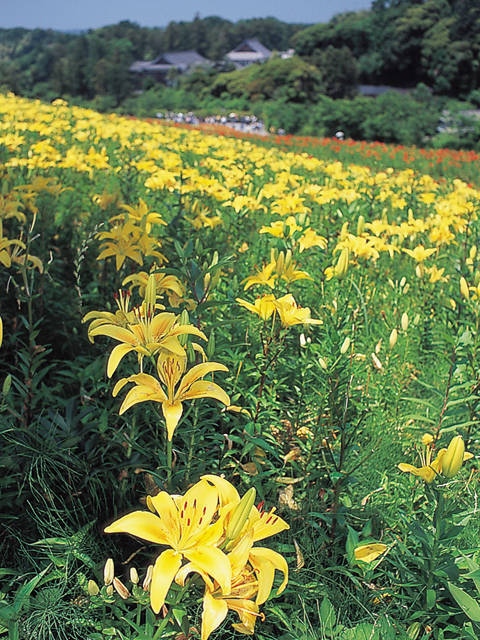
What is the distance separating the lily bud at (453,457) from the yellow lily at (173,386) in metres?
0.43

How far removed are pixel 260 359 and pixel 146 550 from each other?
0.67m

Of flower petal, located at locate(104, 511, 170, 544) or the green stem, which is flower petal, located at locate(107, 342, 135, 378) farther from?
flower petal, located at locate(104, 511, 170, 544)

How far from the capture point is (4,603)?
43.0 inches

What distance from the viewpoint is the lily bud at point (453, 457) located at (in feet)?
3.55

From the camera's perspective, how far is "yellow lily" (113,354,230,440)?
3.31 ft

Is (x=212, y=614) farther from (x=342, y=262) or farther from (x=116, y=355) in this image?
(x=342, y=262)

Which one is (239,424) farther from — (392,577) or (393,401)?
(393,401)

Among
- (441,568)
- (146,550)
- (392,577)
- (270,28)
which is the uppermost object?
(270,28)

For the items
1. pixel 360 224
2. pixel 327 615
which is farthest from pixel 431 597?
pixel 360 224

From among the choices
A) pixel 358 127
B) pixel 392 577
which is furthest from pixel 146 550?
pixel 358 127

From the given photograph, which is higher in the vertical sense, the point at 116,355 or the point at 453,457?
the point at 116,355

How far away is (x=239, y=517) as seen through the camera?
81cm

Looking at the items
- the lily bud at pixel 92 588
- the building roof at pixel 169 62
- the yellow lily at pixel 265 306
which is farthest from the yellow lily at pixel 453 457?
the building roof at pixel 169 62

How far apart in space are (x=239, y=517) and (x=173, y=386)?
0.99ft
